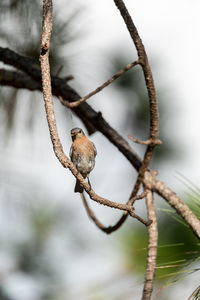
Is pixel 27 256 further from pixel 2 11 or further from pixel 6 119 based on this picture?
pixel 2 11

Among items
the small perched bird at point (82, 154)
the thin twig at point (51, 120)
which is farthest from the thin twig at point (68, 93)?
the thin twig at point (51, 120)

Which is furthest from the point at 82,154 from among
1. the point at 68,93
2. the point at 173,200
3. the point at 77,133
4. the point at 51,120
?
the point at 51,120

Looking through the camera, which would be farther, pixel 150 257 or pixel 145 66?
pixel 145 66

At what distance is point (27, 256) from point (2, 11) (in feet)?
11.2

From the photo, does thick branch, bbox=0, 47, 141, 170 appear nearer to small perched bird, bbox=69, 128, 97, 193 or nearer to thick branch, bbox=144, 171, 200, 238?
small perched bird, bbox=69, 128, 97, 193

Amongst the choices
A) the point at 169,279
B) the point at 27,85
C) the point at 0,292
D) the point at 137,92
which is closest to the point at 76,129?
the point at 27,85

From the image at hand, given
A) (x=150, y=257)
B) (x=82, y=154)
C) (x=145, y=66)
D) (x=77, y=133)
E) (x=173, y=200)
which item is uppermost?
(x=145, y=66)

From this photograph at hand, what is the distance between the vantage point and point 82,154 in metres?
3.67

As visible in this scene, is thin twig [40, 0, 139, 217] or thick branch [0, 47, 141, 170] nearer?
thin twig [40, 0, 139, 217]

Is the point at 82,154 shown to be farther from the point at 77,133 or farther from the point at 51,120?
the point at 51,120

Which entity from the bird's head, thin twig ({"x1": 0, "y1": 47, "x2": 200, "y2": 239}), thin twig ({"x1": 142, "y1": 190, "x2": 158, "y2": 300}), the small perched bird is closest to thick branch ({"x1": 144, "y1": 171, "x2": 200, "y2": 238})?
thin twig ({"x1": 0, "y1": 47, "x2": 200, "y2": 239})

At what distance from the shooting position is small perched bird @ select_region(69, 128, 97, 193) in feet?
11.8

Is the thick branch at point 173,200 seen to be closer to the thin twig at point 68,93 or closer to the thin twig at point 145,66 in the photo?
the thin twig at point 68,93

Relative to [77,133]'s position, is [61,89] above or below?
above
